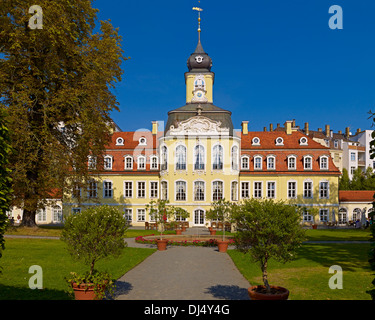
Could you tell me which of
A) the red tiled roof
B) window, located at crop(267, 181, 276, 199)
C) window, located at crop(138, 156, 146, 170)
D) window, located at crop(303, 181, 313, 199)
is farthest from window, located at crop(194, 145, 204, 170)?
the red tiled roof

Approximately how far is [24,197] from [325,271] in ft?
65.0

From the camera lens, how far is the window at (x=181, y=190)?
142 ft

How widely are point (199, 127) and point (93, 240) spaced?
33.3 meters

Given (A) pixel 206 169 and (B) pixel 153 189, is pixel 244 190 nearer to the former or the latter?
(A) pixel 206 169

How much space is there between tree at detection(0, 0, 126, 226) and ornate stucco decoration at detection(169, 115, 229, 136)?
50.9 ft

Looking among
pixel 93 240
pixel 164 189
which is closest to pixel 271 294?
pixel 93 240

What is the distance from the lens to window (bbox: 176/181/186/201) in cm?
4341

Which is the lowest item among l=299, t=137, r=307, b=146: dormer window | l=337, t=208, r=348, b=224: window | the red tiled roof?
l=337, t=208, r=348, b=224: window

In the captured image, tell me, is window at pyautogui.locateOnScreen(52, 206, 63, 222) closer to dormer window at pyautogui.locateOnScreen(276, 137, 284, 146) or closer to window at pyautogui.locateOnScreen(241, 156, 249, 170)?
window at pyautogui.locateOnScreen(241, 156, 249, 170)

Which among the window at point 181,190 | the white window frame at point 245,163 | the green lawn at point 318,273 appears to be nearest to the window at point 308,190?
the white window frame at point 245,163

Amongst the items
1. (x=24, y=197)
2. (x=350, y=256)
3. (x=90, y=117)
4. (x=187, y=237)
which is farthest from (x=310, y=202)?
(x=24, y=197)

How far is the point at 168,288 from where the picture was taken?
1274 cm

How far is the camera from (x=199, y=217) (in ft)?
142

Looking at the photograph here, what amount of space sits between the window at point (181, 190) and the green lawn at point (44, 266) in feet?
64.7
